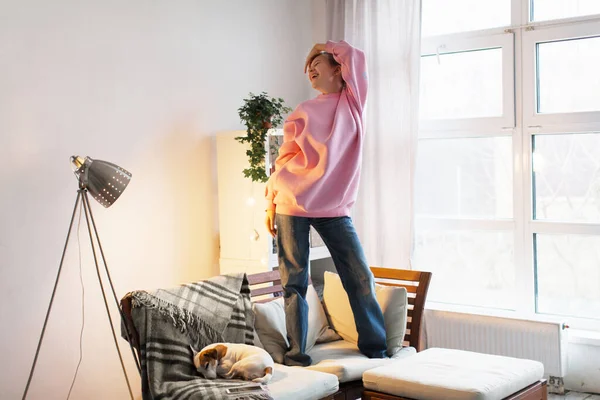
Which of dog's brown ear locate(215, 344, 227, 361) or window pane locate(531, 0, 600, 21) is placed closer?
dog's brown ear locate(215, 344, 227, 361)

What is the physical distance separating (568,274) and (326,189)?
1.62 meters

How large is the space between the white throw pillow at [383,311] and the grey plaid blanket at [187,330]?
1.61 ft

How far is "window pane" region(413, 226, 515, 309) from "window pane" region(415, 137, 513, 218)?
0.45 ft

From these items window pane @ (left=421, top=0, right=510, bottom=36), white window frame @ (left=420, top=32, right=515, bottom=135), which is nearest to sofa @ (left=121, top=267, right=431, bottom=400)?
white window frame @ (left=420, top=32, right=515, bottom=135)

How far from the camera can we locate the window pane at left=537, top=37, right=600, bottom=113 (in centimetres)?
387

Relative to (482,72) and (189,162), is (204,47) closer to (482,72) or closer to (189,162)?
(189,162)

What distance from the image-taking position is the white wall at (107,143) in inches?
121

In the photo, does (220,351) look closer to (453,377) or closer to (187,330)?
(187,330)

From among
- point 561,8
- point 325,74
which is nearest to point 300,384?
point 325,74

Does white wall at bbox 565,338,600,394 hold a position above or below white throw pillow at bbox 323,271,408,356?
below

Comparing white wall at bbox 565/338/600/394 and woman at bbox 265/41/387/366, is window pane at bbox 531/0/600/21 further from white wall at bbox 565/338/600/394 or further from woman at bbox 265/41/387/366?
white wall at bbox 565/338/600/394

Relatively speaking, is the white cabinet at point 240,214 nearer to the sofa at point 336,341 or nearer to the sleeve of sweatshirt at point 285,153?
the sofa at point 336,341

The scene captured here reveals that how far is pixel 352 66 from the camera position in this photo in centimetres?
315

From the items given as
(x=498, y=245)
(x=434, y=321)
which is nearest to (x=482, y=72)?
(x=498, y=245)
